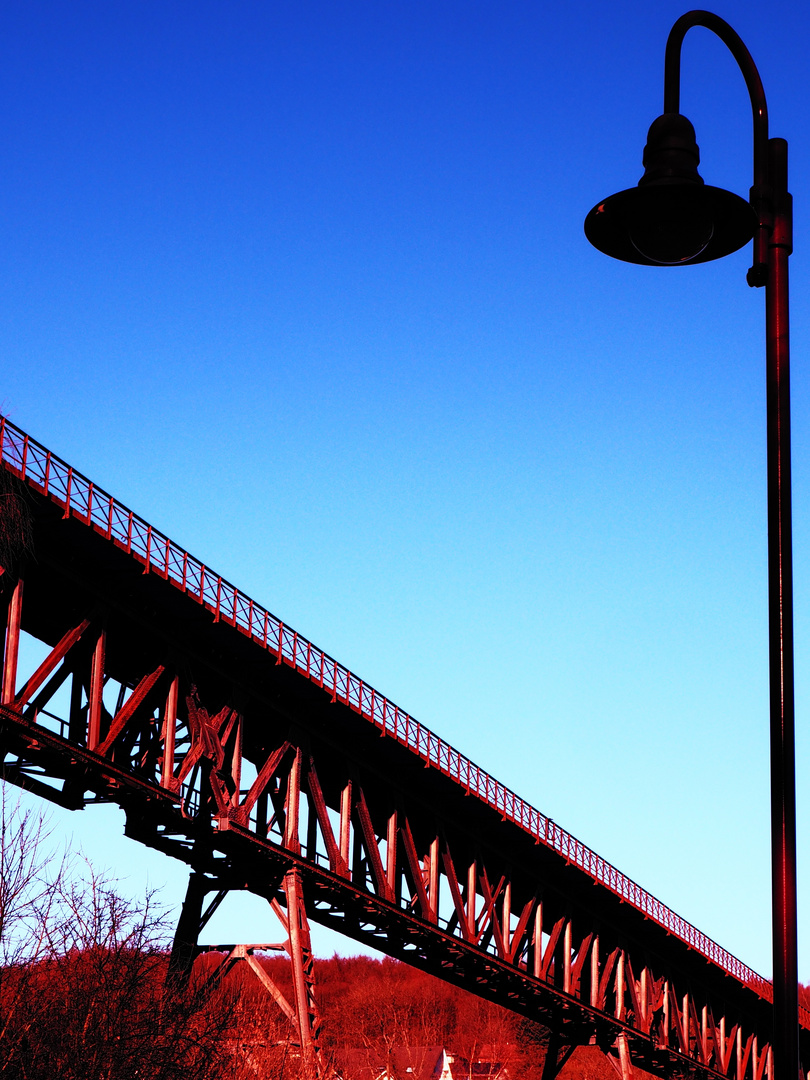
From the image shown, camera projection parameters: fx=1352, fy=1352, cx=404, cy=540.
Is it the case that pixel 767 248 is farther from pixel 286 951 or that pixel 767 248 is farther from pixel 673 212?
pixel 286 951

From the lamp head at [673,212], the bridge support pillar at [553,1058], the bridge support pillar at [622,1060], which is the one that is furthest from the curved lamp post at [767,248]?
the bridge support pillar at [622,1060]

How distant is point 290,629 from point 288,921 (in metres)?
6.59

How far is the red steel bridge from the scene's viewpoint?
2580 cm

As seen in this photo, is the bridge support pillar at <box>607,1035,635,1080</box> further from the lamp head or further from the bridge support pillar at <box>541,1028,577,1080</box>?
the lamp head

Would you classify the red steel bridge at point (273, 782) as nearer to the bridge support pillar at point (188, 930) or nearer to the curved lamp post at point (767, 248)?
the bridge support pillar at point (188, 930)

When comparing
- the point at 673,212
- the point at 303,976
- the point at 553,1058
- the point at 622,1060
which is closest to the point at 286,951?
the point at 303,976

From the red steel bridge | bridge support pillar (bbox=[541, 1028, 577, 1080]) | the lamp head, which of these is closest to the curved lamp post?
the lamp head

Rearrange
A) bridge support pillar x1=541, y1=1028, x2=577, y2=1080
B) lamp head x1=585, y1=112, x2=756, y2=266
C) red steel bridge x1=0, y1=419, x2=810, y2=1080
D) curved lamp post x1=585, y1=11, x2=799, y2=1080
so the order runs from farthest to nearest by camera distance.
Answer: bridge support pillar x1=541, y1=1028, x2=577, y2=1080 → red steel bridge x1=0, y1=419, x2=810, y2=1080 → lamp head x1=585, y1=112, x2=756, y2=266 → curved lamp post x1=585, y1=11, x2=799, y2=1080

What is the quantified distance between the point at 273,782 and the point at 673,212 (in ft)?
86.6

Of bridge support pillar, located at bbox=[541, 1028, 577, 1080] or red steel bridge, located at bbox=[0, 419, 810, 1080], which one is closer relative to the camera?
red steel bridge, located at bbox=[0, 419, 810, 1080]

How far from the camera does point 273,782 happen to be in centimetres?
3253

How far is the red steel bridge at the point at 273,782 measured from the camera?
2580 cm

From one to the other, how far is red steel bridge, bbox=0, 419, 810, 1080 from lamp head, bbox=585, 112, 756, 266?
682 inches

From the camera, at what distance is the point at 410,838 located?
122ft
